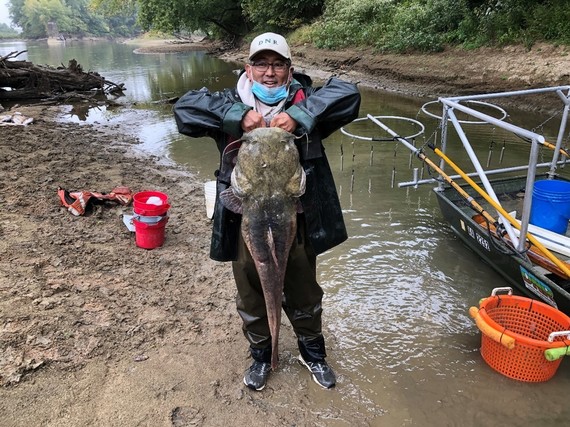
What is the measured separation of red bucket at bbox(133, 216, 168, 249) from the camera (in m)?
4.91

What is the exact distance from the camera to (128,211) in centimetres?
583

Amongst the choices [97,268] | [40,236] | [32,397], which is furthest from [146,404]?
[40,236]

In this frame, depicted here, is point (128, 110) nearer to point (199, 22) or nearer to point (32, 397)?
point (32, 397)

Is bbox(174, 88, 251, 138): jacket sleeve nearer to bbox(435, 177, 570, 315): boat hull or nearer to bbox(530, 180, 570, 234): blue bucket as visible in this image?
bbox(435, 177, 570, 315): boat hull

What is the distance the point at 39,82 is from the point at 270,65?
688 inches

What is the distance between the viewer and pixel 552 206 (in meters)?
4.26

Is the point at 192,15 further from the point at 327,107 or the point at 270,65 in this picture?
the point at 327,107

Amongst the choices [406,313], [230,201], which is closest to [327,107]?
[230,201]

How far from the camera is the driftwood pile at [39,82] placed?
53.4 feet

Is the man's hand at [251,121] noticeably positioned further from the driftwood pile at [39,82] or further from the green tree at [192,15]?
the green tree at [192,15]

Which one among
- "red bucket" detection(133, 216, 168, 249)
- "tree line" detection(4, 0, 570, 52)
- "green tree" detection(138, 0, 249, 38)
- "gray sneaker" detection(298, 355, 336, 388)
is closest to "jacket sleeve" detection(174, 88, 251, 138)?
"gray sneaker" detection(298, 355, 336, 388)

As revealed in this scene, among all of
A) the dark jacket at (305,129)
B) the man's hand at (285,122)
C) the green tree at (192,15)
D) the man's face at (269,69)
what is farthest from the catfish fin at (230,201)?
the green tree at (192,15)

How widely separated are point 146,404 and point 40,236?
3.00 meters

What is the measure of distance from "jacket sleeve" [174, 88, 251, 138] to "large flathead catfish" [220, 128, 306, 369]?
134 millimetres
